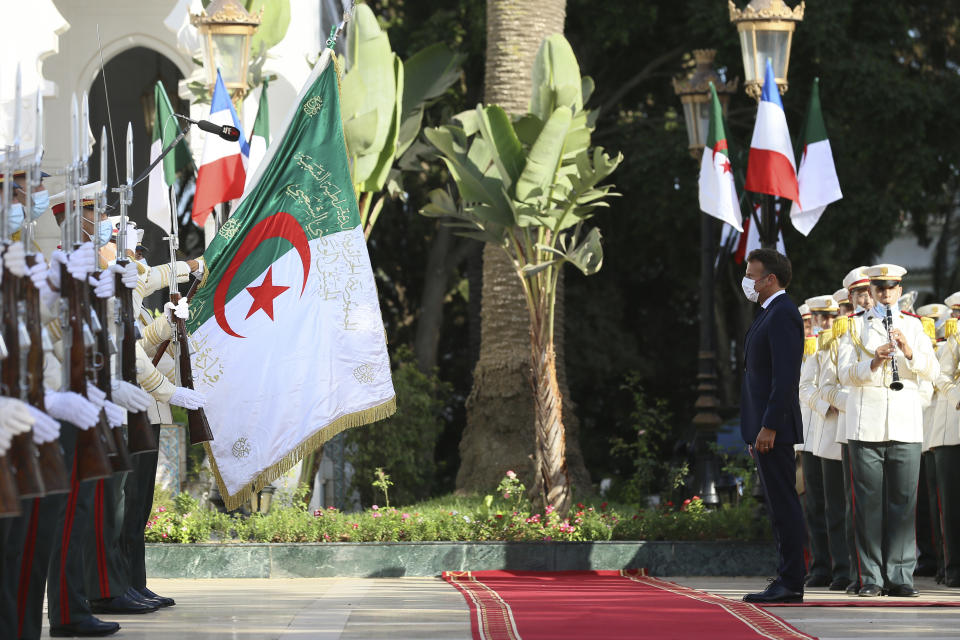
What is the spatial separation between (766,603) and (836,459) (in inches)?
85.4

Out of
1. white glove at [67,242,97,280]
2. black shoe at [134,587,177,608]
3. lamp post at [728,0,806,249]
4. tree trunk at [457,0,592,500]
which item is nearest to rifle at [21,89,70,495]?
white glove at [67,242,97,280]

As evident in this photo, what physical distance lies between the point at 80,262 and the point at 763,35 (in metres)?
7.71

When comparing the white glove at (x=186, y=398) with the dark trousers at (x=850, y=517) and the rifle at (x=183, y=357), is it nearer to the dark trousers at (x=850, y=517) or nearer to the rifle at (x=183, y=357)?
the rifle at (x=183, y=357)

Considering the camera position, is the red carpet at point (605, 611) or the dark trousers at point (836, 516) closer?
the red carpet at point (605, 611)

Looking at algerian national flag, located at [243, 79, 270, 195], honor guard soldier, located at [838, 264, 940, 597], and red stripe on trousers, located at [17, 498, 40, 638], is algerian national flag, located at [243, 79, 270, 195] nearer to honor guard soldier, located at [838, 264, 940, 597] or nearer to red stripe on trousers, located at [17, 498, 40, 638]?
honor guard soldier, located at [838, 264, 940, 597]

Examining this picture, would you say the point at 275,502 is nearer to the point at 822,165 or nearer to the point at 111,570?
the point at 111,570

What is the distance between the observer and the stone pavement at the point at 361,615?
7559 millimetres

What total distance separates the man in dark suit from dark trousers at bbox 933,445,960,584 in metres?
2.02

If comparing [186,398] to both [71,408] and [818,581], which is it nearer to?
[71,408]

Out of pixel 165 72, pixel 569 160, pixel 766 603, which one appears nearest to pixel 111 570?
pixel 766 603

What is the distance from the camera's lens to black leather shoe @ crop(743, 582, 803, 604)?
9.04 m

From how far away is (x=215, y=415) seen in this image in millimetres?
10688

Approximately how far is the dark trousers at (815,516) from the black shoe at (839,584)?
0.38 metres

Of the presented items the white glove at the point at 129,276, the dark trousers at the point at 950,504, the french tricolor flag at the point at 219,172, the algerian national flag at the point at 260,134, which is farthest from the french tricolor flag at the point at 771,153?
the white glove at the point at 129,276
